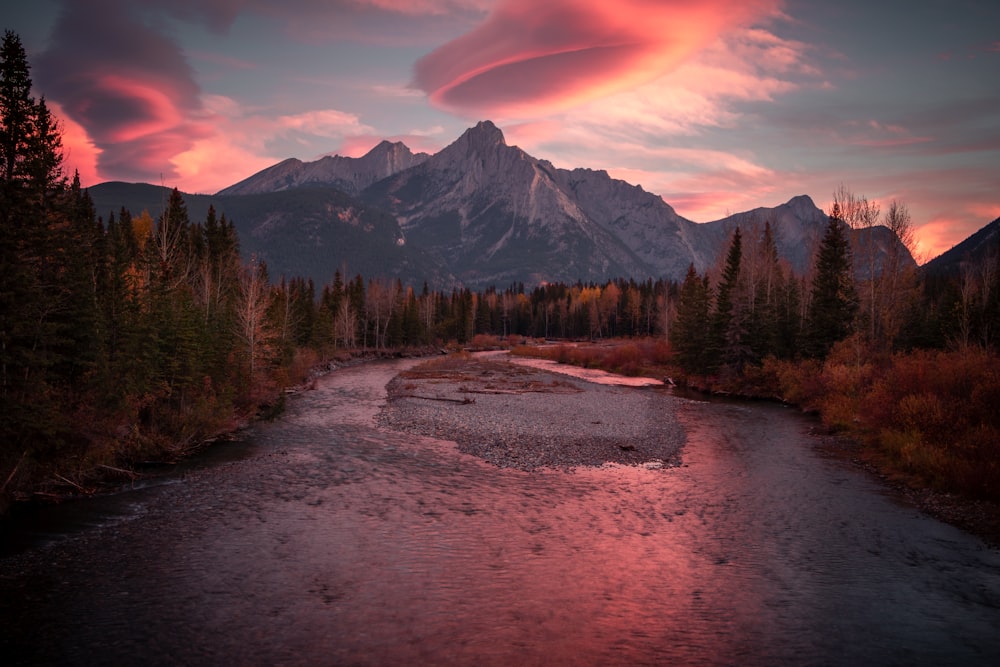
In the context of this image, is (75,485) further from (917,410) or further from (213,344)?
(917,410)

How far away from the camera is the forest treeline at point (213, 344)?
20.7 meters

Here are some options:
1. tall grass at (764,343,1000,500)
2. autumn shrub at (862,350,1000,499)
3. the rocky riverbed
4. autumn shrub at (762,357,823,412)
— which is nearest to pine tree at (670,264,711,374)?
autumn shrub at (762,357,823,412)

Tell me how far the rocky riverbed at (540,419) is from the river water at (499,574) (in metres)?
3.71

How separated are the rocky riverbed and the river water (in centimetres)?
371

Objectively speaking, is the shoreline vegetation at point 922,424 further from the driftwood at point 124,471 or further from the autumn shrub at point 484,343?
the autumn shrub at point 484,343

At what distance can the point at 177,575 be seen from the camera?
1463 centimetres

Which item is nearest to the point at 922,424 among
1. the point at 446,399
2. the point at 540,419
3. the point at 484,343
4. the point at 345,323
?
the point at 540,419

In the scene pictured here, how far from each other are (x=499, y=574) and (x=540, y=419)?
23.7 m

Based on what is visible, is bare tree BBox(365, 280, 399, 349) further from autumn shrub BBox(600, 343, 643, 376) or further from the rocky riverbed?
the rocky riverbed

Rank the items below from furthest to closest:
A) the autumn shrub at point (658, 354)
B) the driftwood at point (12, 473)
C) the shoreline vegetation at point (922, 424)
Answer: the autumn shrub at point (658, 354) → the shoreline vegetation at point (922, 424) → the driftwood at point (12, 473)

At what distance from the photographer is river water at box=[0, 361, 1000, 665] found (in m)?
11.6

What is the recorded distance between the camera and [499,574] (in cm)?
1485

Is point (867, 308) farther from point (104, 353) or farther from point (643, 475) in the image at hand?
point (104, 353)

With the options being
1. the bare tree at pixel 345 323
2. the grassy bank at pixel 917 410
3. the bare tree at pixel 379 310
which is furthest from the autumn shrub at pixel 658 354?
the bare tree at pixel 379 310
